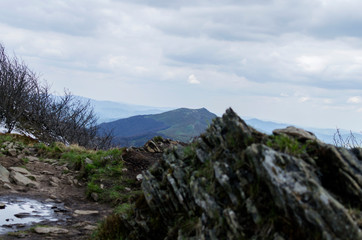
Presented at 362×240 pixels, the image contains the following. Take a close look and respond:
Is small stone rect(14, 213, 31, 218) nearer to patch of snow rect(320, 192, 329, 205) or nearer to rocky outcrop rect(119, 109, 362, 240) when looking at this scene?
rocky outcrop rect(119, 109, 362, 240)

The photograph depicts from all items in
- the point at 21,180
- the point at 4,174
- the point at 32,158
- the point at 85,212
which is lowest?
the point at 85,212

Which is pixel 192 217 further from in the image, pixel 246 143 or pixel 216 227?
pixel 246 143

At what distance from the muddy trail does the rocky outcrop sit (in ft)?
8.85

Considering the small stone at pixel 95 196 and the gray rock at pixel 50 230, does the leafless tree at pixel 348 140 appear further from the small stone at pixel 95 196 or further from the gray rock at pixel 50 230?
the gray rock at pixel 50 230

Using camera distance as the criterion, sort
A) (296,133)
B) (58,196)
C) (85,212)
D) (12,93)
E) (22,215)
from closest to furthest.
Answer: (296,133)
(22,215)
(85,212)
(58,196)
(12,93)

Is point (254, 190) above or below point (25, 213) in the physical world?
above

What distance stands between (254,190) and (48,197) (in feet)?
30.6

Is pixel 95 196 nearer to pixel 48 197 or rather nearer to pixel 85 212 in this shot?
pixel 85 212

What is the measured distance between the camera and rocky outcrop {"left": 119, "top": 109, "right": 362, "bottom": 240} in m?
4.47

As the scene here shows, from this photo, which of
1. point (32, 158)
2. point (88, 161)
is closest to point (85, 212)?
point (88, 161)

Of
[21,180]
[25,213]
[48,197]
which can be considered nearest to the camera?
[25,213]

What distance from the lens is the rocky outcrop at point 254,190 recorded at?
4469 mm

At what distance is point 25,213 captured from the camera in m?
9.68

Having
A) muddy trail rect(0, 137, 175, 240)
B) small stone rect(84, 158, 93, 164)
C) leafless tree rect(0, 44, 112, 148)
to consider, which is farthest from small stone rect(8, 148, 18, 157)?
leafless tree rect(0, 44, 112, 148)
